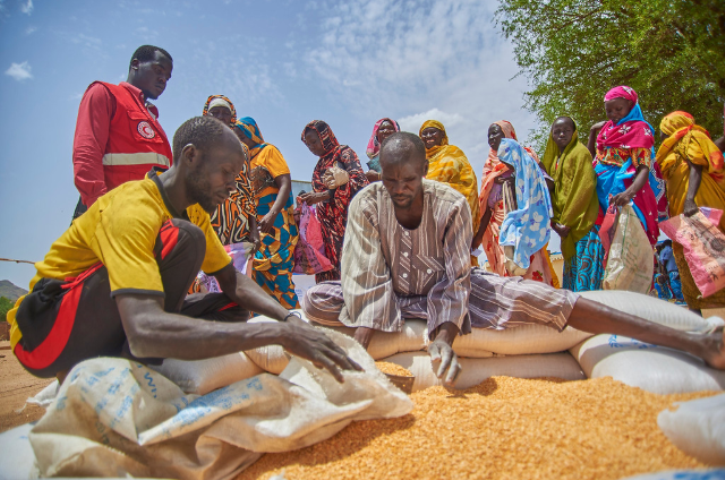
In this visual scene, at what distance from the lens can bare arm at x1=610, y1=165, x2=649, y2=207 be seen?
10.8 ft

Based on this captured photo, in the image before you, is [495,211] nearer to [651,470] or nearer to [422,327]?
[422,327]

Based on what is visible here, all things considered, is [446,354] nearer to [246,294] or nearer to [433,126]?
[246,294]

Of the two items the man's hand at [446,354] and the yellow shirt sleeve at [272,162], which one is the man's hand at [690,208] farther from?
the yellow shirt sleeve at [272,162]

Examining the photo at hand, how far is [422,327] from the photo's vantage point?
2162mm

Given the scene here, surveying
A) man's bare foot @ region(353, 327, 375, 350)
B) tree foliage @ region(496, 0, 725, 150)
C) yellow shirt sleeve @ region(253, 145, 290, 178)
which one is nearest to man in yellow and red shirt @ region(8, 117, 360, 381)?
man's bare foot @ region(353, 327, 375, 350)

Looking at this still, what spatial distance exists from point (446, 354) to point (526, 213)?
208 cm

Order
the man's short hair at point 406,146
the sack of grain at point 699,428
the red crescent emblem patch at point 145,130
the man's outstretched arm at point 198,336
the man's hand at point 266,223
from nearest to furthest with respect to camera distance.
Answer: the sack of grain at point 699,428
the man's outstretched arm at point 198,336
the man's short hair at point 406,146
the red crescent emblem patch at point 145,130
the man's hand at point 266,223

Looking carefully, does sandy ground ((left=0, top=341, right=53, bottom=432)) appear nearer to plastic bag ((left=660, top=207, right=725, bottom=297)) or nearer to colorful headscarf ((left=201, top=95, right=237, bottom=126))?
colorful headscarf ((left=201, top=95, right=237, bottom=126))

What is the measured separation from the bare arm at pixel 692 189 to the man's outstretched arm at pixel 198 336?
3.56m

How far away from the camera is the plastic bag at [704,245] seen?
10.4 feet

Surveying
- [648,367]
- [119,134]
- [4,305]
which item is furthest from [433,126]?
[4,305]

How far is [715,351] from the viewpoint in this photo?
1644mm

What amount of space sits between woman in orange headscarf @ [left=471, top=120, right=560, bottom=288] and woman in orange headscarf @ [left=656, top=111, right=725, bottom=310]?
111 centimetres

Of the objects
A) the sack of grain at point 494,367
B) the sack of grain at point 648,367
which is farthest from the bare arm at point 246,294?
the sack of grain at point 648,367
